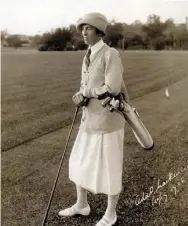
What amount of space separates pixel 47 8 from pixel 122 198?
1631mm

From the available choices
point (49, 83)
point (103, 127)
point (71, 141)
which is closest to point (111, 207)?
point (103, 127)

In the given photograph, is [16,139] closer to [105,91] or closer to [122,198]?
[122,198]

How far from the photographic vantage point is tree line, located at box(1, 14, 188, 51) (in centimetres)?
346

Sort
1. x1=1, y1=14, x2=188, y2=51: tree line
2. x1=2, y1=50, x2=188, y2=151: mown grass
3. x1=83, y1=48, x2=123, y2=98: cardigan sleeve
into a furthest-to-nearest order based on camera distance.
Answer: x1=2, y1=50, x2=188, y2=151: mown grass < x1=1, y1=14, x2=188, y2=51: tree line < x1=83, y1=48, x2=123, y2=98: cardigan sleeve

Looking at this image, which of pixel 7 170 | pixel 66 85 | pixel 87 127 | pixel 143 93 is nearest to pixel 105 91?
pixel 87 127

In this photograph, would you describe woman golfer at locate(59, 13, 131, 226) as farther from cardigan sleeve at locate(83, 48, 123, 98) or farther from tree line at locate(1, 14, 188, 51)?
tree line at locate(1, 14, 188, 51)

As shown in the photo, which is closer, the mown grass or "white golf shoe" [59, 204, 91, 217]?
"white golf shoe" [59, 204, 91, 217]

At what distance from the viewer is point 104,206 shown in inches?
127

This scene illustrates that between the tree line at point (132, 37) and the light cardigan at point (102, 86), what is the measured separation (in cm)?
65

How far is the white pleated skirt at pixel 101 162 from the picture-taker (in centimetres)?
282

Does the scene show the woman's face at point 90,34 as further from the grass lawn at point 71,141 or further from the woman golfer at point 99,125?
the grass lawn at point 71,141

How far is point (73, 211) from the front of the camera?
3104mm
